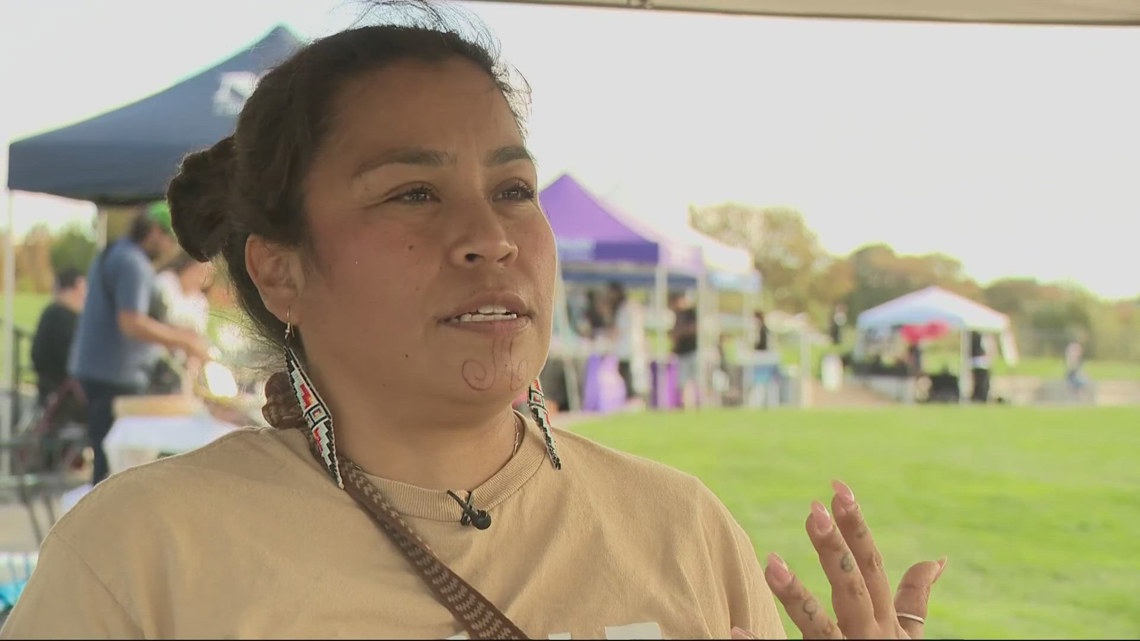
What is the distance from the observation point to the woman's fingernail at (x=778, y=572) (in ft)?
4.06

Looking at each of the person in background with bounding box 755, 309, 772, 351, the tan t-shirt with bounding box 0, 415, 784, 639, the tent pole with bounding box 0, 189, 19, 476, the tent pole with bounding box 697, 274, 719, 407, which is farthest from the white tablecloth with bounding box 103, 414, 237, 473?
the person in background with bounding box 755, 309, 772, 351

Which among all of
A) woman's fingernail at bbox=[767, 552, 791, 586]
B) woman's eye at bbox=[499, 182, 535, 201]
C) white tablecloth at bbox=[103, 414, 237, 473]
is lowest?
white tablecloth at bbox=[103, 414, 237, 473]

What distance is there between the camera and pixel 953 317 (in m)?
21.9

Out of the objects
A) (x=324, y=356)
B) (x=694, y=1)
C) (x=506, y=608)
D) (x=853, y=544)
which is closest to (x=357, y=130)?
(x=324, y=356)

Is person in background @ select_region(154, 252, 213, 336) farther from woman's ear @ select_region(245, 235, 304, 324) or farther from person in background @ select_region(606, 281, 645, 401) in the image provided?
person in background @ select_region(606, 281, 645, 401)

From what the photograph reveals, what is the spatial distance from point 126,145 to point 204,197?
3.81 meters

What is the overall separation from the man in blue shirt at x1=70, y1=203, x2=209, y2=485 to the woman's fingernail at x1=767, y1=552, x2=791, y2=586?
13.1 ft

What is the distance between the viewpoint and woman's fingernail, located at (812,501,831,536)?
4.20 ft

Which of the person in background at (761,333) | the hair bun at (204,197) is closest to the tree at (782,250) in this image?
the person in background at (761,333)

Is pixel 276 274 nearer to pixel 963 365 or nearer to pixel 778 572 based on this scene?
pixel 778 572

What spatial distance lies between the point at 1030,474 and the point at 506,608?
405 inches

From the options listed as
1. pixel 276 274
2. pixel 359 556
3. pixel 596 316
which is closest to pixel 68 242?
pixel 596 316

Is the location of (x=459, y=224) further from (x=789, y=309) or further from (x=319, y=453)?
(x=789, y=309)

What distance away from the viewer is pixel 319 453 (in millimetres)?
1399
